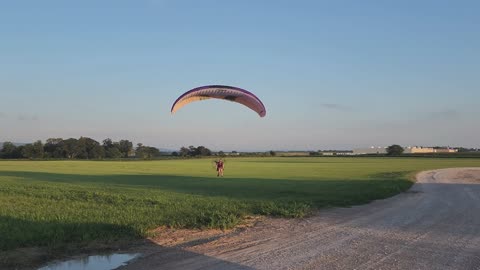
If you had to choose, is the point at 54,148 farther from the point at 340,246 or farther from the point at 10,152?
the point at 340,246

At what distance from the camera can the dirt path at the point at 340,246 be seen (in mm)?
9852

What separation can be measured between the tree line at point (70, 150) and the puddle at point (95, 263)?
150 m

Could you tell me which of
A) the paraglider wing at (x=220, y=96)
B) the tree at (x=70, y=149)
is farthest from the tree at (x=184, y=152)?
the paraglider wing at (x=220, y=96)

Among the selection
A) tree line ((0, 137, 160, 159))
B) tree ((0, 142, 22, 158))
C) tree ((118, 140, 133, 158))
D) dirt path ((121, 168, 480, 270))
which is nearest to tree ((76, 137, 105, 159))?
tree line ((0, 137, 160, 159))

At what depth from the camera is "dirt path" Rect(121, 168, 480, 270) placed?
9.85 m

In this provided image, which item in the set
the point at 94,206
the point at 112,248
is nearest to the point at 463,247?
the point at 112,248

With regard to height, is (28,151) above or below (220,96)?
above

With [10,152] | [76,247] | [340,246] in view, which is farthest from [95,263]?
[10,152]

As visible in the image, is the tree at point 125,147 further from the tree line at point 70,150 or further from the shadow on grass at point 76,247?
the shadow on grass at point 76,247

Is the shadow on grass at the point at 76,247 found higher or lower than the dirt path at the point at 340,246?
higher

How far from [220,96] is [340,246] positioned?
1116 cm

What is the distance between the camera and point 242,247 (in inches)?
461

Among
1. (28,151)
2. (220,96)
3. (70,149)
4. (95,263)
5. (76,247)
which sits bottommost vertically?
(95,263)

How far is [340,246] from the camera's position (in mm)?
11852
